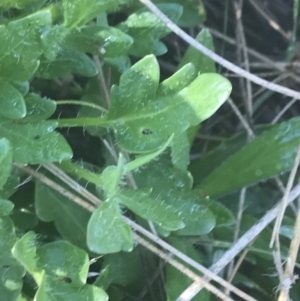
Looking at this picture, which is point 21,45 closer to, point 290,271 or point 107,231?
point 107,231

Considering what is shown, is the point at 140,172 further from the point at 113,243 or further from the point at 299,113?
the point at 299,113

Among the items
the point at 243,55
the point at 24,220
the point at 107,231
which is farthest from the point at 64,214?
the point at 243,55

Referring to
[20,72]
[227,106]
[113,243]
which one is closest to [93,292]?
[113,243]

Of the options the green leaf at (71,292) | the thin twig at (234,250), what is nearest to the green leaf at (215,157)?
the thin twig at (234,250)

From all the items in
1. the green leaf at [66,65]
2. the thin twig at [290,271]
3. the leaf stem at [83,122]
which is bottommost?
the thin twig at [290,271]

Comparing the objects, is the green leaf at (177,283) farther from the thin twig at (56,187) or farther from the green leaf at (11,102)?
the green leaf at (11,102)

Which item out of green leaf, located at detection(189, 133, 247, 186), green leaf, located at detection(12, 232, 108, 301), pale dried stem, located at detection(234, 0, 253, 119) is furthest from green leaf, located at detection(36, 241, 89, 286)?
pale dried stem, located at detection(234, 0, 253, 119)
